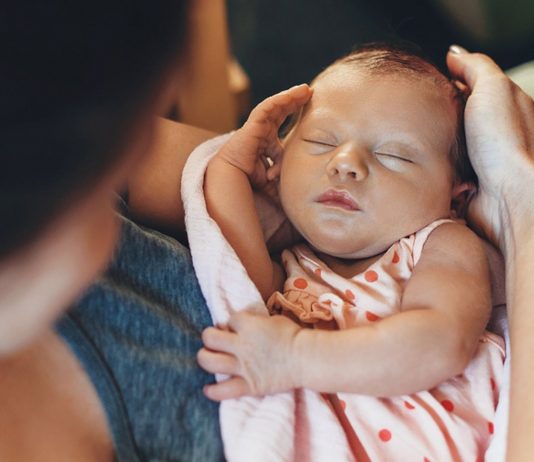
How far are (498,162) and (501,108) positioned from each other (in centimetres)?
8

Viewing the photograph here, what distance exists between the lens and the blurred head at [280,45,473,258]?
886 mm

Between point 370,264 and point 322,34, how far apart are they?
1470 mm

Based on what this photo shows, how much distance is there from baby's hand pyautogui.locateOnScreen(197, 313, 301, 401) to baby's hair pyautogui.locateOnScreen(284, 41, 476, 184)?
40cm

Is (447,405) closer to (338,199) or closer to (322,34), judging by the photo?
(338,199)

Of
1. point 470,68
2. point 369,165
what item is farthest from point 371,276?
point 470,68

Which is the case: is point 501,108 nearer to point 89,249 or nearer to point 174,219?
point 174,219

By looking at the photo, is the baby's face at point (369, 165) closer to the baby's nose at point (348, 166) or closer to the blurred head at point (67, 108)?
the baby's nose at point (348, 166)

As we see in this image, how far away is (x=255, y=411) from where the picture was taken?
29.1 inches

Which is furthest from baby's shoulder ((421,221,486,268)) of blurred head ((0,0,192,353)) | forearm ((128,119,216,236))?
blurred head ((0,0,192,353))

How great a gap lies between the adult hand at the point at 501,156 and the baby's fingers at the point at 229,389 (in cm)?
40

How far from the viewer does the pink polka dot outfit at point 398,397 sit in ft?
2.49

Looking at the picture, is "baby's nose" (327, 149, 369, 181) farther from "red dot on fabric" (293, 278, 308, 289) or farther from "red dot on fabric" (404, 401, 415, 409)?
"red dot on fabric" (404, 401, 415, 409)

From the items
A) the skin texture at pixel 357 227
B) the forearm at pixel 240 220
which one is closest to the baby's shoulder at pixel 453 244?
the skin texture at pixel 357 227

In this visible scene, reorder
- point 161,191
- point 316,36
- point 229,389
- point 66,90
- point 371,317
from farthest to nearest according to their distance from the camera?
point 316,36
point 161,191
point 371,317
point 229,389
point 66,90
